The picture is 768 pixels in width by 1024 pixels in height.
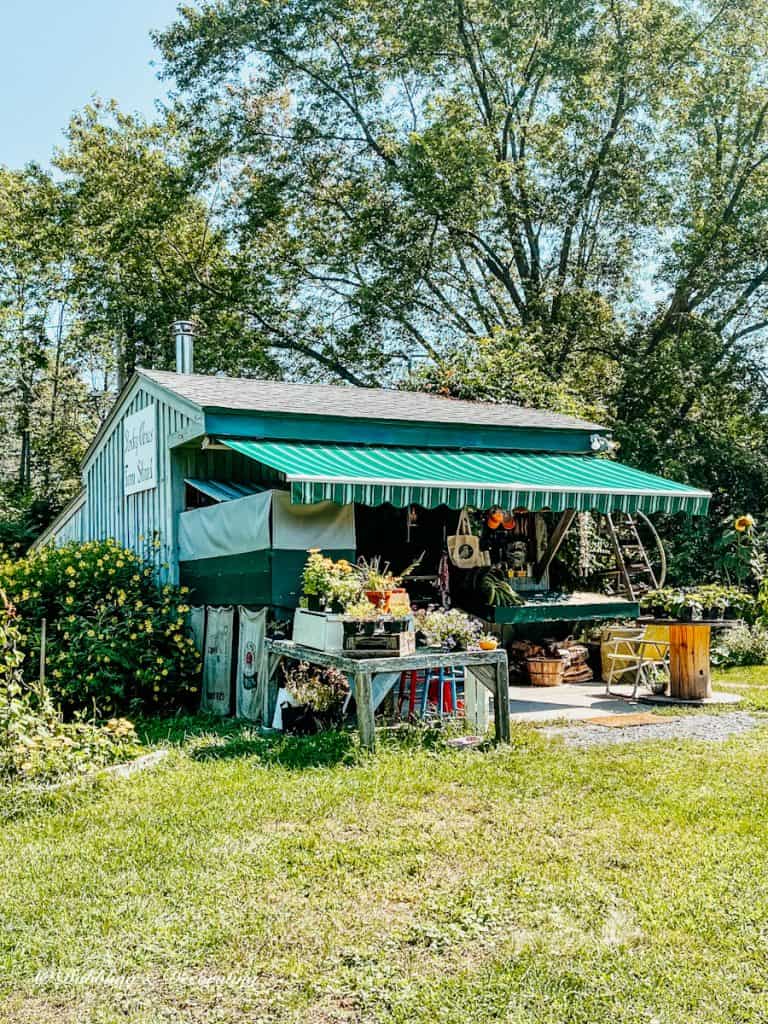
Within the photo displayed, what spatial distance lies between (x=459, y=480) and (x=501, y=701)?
2.80m

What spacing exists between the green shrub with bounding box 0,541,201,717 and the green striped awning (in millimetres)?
2145

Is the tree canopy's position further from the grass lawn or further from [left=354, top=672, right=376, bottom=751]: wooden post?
the grass lawn

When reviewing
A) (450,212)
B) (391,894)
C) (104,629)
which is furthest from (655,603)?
(450,212)

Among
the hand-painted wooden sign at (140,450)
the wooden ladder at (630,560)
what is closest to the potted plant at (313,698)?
the hand-painted wooden sign at (140,450)

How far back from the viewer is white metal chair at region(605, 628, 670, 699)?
10609 millimetres

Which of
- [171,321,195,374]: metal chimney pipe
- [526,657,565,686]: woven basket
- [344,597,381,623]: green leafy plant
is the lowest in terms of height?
[526,657,565,686]: woven basket

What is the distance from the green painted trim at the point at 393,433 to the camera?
32.9ft

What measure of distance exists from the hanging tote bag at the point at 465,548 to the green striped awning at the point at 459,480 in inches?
37.8

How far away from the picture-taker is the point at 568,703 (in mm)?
10289

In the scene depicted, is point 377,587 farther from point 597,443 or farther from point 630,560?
point 630,560

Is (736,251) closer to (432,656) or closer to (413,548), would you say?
(413,548)

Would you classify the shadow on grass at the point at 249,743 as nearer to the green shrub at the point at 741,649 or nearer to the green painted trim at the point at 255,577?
the green painted trim at the point at 255,577

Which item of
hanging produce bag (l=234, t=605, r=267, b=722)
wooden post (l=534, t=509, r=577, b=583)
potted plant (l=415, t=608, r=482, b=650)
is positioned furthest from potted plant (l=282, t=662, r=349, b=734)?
wooden post (l=534, t=509, r=577, b=583)

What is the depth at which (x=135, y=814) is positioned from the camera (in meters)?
5.72
